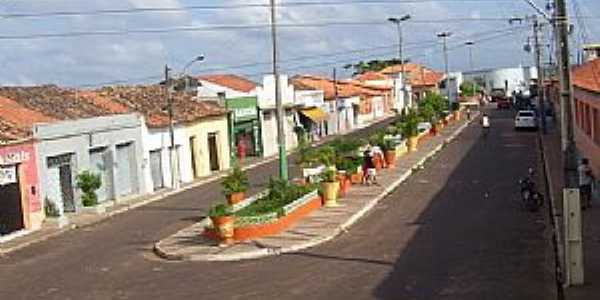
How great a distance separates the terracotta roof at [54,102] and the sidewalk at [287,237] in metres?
11.0

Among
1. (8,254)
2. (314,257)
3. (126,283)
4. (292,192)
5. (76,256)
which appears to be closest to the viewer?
(126,283)

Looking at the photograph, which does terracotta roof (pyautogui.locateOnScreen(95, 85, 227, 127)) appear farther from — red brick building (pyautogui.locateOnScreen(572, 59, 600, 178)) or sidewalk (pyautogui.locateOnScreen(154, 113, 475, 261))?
red brick building (pyautogui.locateOnScreen(572, 59, 600, 178))

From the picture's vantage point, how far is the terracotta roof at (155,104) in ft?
143

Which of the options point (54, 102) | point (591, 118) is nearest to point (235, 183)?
point (591, 118)

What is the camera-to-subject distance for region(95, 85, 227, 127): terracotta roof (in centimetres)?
4347

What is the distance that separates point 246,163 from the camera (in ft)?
169

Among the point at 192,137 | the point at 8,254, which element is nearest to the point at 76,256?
the point at 8,254

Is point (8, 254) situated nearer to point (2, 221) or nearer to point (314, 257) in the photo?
point (2, 221)

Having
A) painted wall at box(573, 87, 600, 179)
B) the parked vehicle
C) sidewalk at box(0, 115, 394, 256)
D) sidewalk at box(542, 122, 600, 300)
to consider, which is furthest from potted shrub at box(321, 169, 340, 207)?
painted wall at box(573, 87, 600, 179)

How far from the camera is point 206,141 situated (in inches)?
1866

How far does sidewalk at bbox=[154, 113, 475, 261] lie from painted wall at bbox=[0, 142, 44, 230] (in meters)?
5.50

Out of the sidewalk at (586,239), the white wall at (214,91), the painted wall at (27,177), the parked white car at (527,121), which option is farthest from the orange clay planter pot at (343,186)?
the parked white car at (527,121)

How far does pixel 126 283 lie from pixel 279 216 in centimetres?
614

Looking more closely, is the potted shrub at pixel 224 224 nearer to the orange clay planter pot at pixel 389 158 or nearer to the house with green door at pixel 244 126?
the orange clay planter pot at pixel 389 158
